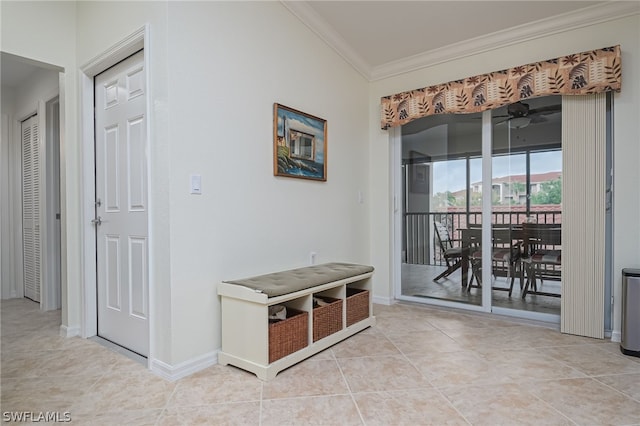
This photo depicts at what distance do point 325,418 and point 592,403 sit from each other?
1315mm

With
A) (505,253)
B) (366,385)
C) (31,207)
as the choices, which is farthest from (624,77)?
(31,207)

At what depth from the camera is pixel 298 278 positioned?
230 centimetres

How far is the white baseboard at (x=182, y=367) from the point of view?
193 cm

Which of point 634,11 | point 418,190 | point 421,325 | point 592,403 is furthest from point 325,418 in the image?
point 634,11

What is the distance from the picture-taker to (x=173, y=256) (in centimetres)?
194

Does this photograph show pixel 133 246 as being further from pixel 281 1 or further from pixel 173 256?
pixel 281 1

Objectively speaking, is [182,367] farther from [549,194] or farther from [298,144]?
[549,194]

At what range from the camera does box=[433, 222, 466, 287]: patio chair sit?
3.42 m

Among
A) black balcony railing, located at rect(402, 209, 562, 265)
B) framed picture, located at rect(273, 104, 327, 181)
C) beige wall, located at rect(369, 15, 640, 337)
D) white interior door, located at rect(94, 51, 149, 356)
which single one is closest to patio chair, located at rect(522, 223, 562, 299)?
black balcony railing, located at rect(402, 209, 562, 265)

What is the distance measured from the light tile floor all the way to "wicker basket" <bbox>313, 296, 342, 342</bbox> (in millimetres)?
126

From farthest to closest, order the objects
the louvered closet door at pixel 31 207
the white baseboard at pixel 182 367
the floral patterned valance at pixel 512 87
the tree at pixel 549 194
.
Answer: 1. the louvered closet door at pixel 31 207
2. the tree at pixel 549 194
3. the floral patterned valance at pixel 512 87
4. the white baseboard at pixel 182 367

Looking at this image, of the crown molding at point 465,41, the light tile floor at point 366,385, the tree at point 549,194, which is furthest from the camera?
the tree at point 549,194

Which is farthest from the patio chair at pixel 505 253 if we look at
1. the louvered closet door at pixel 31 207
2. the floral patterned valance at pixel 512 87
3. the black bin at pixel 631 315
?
the louvered closet door at pixel 31 207

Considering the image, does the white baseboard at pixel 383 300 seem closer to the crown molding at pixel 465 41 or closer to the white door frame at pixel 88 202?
the crown molding at pixel 465 41
